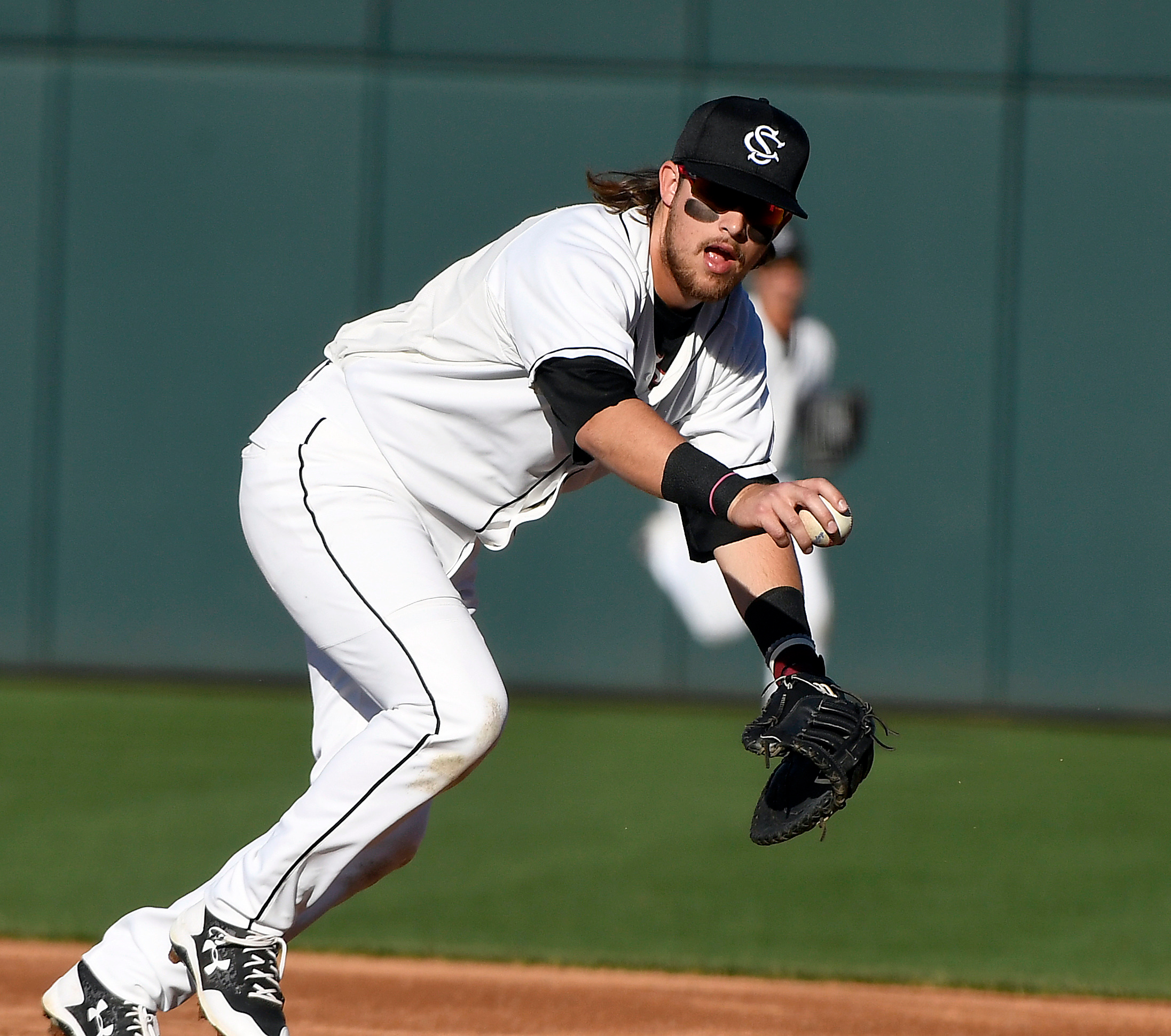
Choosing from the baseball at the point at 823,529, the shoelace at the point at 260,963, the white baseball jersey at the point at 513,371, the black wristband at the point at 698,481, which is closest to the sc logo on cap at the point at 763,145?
the white baseball jersey at the point at 513,371

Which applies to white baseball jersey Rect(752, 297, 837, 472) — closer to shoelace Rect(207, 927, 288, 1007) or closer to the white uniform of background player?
the white uniform of background player

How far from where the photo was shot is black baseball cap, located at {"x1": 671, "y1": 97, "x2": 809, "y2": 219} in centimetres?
309

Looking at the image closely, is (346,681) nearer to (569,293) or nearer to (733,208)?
(569,293)

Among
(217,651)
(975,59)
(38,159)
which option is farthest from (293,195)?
(975,59)

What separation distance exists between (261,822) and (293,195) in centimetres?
455

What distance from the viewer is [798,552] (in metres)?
6.55

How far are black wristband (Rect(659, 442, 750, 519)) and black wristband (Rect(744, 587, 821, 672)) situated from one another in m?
0.45

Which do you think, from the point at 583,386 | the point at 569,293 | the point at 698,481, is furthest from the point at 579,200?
the point at 698,481

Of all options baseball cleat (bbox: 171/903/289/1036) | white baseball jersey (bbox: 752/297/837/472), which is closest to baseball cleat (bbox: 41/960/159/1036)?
baseball cleat (bbox: 171/903/289/1036)

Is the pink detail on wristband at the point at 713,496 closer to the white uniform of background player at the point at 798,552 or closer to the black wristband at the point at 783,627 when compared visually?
the black wristband at the point at 783,627

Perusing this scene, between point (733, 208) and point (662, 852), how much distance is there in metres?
3.29

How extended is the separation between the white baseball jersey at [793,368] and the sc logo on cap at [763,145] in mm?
3674

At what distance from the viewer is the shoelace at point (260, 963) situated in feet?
10.3

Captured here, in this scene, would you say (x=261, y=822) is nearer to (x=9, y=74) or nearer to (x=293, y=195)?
(x=293, y=195)
